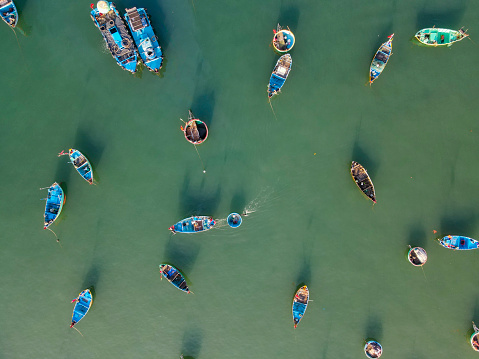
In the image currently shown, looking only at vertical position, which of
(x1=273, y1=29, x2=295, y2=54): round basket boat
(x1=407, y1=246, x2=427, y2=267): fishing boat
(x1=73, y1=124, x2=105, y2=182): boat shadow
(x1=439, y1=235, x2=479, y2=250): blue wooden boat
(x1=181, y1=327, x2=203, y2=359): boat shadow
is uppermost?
(x1=273, y1=29, x2=295, y2=54): round basket boat

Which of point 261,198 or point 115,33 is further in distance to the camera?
point 261,198

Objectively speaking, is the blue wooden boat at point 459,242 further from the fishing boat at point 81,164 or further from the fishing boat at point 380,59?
the fishing boat at point 81,164

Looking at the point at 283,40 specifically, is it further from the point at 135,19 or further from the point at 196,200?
the point at 196,200

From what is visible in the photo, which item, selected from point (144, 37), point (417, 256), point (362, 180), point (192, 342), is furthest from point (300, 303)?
point (144, 37)

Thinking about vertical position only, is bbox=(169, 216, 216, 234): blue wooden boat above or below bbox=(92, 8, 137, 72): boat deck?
below

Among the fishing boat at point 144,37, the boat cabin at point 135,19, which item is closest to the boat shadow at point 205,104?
the fishing boat at point 144,37

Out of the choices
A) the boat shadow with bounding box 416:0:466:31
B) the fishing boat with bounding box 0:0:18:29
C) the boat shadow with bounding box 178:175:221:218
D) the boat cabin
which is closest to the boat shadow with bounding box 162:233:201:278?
the boat shadow with bounding box 178:175:221:218

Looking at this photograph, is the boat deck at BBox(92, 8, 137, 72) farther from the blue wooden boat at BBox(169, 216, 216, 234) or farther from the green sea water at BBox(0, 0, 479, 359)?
the blue wooden boat at BBox(169, 216, 216, 234)
